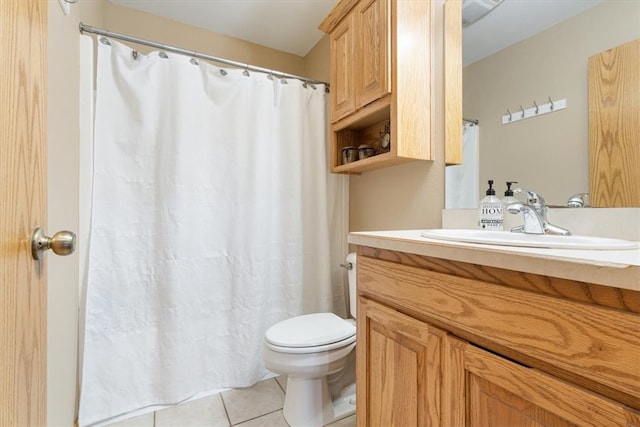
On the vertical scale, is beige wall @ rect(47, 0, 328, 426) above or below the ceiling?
below

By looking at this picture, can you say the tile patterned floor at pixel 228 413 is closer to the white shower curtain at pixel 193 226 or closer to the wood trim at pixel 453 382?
the white shower curtain at pixel 193 226

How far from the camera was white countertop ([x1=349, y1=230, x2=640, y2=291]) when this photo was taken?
0.41 m

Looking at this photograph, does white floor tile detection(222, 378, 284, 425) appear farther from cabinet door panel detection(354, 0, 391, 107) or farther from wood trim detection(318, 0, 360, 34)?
wood trim detection(318, 0, 360, 34)

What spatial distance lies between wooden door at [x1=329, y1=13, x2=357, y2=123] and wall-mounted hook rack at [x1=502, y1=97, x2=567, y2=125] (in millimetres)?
688

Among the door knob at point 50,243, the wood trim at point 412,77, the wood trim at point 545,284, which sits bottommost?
the wood trim at point 545,284

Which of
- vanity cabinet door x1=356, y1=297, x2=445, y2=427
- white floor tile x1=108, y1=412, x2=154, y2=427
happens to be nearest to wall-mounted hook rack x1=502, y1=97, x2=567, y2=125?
vanity cabinet door x1=356, y1=297, x2=445, y2=427

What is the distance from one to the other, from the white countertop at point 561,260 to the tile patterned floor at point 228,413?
3.87 ft

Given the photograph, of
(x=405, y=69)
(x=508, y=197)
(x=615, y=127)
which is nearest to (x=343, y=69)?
(x=405, y=69)

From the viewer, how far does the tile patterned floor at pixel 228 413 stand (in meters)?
1.33

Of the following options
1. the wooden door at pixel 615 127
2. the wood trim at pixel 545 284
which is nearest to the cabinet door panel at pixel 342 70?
the wooden door at pixel 615 127

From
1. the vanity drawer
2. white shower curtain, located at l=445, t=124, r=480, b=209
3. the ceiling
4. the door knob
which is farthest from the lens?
white shower curtain, located at l=445, t=124, r=480, b=209

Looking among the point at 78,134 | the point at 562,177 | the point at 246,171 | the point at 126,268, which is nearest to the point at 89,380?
the point at 126,268

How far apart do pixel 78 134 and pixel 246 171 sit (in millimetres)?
761

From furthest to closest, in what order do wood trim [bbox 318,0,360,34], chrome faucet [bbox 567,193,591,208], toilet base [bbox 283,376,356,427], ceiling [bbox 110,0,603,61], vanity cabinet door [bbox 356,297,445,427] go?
1. wood trim [bbox 318,0,360,34]
2. toilet base [bbox 283,376,356,427]
3. ceiling [bbox 110,0,603,61]
4. chrome faucet [bbox 567,193,591,208]
5. vanity cabinet door [bbox 356,297,445,427]
